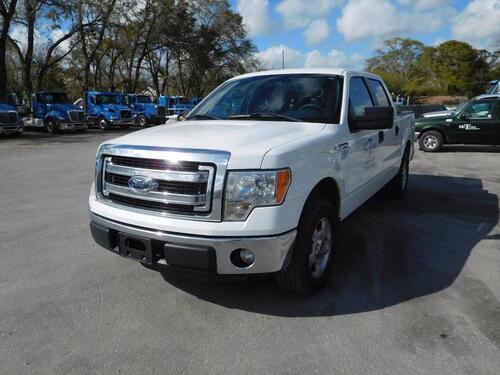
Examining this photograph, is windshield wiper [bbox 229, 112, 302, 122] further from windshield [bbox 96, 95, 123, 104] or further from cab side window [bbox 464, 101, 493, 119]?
windshield [bbox 96, 95, 123, 104]

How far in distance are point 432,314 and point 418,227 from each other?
2381mm

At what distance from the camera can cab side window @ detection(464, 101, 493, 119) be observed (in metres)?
12.8

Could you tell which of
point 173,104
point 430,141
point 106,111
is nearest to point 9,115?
point 106,111

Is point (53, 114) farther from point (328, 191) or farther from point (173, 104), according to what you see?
point (328, 191)

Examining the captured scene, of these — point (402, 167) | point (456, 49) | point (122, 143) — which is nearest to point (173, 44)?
point (402, 167)

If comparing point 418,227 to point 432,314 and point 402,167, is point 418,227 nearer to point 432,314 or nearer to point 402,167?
point 402,167

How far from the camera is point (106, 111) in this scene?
89.2ft

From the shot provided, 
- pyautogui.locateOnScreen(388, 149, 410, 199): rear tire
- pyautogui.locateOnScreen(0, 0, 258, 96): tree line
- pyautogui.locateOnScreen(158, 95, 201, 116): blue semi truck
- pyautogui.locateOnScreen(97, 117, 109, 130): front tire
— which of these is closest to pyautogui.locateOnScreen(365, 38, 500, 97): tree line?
pyautogui.locateOnScreen(0, 0, 258, 96): tree line

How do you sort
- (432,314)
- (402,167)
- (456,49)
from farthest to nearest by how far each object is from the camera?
1. (456,49)
2. (402,167)
3. (432,314)

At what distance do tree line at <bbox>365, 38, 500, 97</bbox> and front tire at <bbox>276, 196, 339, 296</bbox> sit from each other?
6747cm

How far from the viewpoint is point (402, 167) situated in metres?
6.76

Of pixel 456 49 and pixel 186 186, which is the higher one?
pixel 456 49

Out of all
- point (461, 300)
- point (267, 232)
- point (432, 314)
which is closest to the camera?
point (267, 232)

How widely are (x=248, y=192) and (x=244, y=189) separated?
3 centimetres
